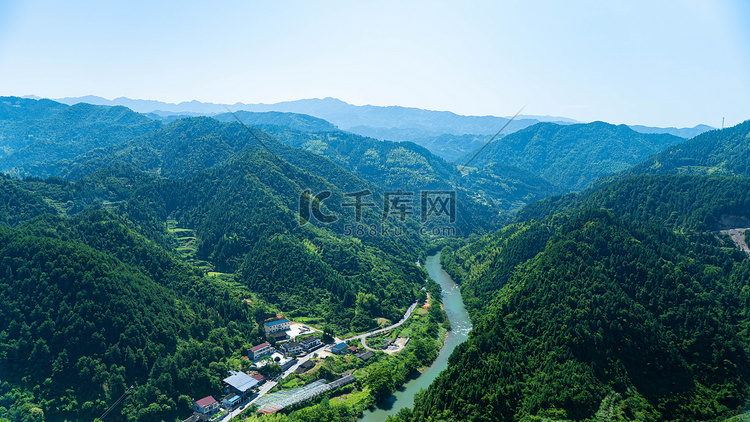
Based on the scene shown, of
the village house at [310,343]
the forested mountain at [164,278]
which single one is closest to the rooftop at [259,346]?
the forested mountain at [164,278]

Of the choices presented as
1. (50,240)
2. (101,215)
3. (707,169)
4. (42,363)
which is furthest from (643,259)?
(707,169)

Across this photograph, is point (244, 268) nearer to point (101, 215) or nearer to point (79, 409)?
point (101, 215)

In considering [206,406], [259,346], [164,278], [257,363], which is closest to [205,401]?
[206,406]

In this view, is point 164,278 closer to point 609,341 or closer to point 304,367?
point 304,367

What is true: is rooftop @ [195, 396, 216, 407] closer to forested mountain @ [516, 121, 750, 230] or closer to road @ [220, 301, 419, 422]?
road @ [220, 301, 419, 422]

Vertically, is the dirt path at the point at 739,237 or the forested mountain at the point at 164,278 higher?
the dirt path at the point at 739,237

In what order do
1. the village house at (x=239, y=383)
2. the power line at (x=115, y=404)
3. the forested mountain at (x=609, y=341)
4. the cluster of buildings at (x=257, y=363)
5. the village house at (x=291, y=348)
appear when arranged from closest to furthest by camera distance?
the forested mountain at (x=609, y=341), the power line at (x=115, y=404), the cluster of buildings at (x=257, y=363), the village house at (x=239, y=383), the village house at (x=291, y=348)

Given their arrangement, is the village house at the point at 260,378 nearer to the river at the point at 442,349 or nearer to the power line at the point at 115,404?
the power line at the point at 115,404
